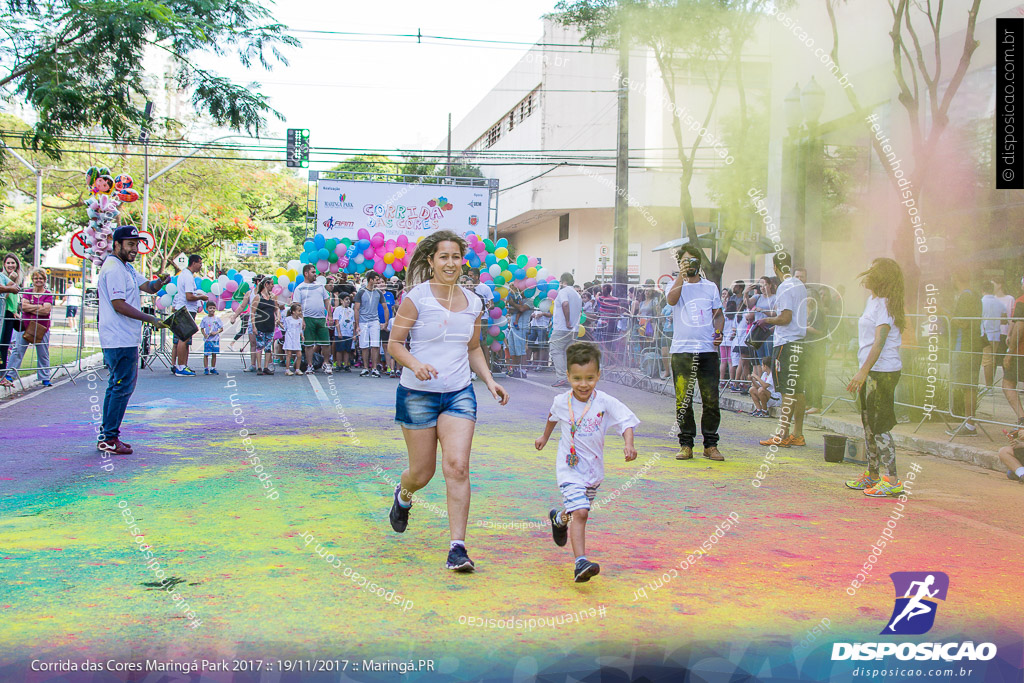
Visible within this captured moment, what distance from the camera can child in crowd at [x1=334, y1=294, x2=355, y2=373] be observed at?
1752cm

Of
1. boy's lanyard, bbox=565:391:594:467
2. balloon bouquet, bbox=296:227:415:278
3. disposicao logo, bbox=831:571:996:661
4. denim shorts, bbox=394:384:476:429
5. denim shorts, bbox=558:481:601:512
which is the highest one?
balloon bouquet, bbox=296:227:415:278

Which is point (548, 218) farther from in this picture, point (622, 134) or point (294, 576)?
point (294, 576)

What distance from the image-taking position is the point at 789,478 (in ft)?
24.0

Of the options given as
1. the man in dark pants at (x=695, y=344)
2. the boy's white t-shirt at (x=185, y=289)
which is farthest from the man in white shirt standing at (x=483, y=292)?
the man in dark pants at (x=695, y=344)

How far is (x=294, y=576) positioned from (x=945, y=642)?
114 inches

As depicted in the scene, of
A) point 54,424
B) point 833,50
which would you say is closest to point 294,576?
point 54,424

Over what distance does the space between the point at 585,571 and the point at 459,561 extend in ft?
2.10

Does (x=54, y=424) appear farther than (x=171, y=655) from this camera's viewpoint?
Yes

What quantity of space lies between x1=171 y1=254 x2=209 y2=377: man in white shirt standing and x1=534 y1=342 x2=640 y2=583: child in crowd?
11.5m

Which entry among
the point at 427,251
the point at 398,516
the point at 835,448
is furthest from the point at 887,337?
the point at 398,516

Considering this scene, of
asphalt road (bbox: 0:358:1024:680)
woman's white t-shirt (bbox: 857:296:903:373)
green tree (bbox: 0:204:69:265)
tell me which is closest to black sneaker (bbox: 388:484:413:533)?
asphalt road (bbox: 0:358:1024:680)

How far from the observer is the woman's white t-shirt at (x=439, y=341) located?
4.61 meters

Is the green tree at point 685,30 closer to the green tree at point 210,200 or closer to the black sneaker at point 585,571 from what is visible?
the black sneaker at point 585,571

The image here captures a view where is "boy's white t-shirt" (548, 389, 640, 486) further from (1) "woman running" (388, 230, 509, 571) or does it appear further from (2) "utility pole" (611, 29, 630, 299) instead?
(2) "utility pole" (611, 29, 630, 299)
